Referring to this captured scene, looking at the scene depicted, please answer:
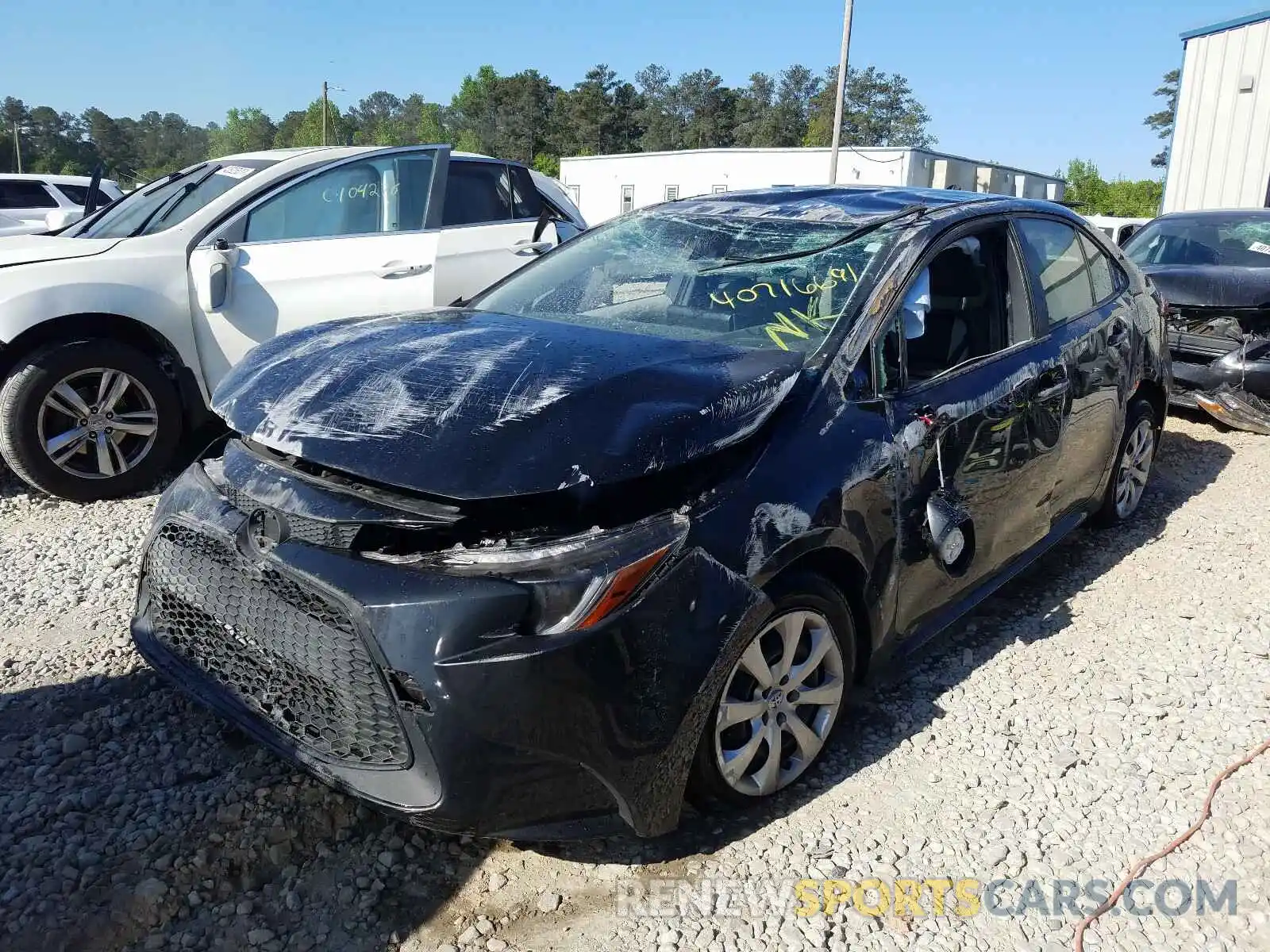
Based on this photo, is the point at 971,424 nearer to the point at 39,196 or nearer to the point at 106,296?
the point at 106,296

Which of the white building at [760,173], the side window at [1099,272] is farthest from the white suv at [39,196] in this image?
the white building at [760,173]

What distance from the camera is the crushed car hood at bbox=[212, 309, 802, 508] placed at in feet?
7.26

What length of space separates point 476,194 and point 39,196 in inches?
463

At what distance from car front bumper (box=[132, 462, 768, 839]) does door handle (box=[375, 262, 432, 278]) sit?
3.35m

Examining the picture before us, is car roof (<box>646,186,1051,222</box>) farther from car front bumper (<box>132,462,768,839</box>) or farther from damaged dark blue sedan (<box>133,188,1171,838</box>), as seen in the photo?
car front bumper (<box>132,462,768,839</box>)

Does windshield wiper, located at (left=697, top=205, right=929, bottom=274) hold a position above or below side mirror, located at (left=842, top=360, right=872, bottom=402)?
above

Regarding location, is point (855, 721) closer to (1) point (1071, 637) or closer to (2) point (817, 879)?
(2) point (817, 879)

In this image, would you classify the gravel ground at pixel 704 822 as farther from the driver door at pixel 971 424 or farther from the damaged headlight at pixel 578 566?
the damaged headlight at pixel 578 566

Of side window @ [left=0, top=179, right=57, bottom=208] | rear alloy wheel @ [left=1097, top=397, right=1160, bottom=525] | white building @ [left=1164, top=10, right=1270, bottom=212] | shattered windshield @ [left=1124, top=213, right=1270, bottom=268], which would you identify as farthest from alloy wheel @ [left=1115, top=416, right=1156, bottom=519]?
side window @ [left=0, top=179, right=57, bottom=208]

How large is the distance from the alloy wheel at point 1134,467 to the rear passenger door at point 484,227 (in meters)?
3.39

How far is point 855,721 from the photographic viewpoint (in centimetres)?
314

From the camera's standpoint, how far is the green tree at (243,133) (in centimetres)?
10047

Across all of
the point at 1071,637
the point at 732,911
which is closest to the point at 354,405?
the point at 732,911

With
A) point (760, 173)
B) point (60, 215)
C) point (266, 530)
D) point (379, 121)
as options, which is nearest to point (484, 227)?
point (266, 530)
